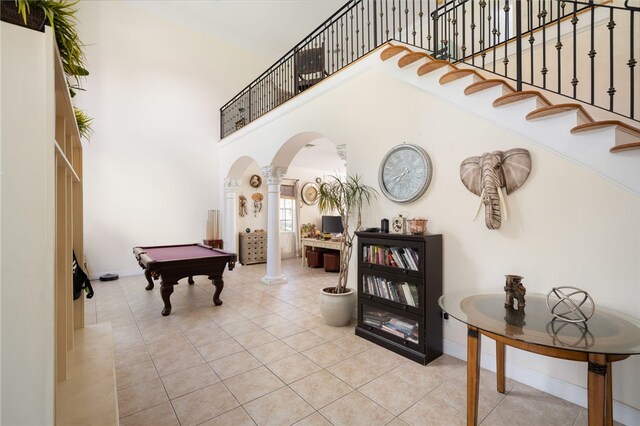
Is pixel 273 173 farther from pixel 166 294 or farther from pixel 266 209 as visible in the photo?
pixel 266 209

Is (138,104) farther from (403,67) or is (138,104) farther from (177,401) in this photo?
(177,401)

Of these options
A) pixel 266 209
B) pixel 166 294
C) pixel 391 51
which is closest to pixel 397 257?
pixel 391 51

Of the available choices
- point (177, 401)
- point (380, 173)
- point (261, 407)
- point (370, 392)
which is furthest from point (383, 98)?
point (177, 401)

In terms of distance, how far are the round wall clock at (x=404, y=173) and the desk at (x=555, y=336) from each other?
1290 millimetres

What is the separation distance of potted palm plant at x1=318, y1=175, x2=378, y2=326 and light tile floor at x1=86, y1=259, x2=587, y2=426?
0.65 feet

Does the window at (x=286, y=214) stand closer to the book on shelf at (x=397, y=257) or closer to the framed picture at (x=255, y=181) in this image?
the framed picture at (x=255, y=181)

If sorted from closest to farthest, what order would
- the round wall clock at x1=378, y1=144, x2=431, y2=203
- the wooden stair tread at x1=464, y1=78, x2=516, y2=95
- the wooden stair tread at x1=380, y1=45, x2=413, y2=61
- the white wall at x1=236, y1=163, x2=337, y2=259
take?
the wooden stair tread at x1=464, y1=78, x2=516, y2=95
the round wall clock at x1=378, y1=144, x2=431, y2=203
the wooden stair tread at x1=380, y1=45, x2=413, y2=61
the white wall at x1=236, y1=163, x2=337, y2=259

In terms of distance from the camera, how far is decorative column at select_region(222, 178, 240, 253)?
767cm

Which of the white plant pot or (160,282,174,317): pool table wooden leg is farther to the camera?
(160,282,174,317): pool table wooden leg

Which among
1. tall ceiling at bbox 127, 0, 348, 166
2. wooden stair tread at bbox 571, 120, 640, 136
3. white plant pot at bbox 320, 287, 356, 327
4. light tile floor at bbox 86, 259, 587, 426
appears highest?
tall ceiling at bbox 127, 0, 348, 166

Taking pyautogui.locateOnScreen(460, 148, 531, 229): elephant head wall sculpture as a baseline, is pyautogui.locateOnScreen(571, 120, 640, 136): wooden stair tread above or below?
above

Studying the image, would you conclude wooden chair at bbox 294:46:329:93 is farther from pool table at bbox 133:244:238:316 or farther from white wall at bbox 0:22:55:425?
white wall at bbox 0:22:55:425

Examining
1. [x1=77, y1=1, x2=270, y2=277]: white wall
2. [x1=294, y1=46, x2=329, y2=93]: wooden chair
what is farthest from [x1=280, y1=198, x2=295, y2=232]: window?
[x1=294, y1=46, x2=329, y2=93]: wooden chair

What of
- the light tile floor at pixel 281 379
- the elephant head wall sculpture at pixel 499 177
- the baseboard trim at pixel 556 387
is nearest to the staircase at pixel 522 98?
the elephant head wall sculpture at pixel 499 177
